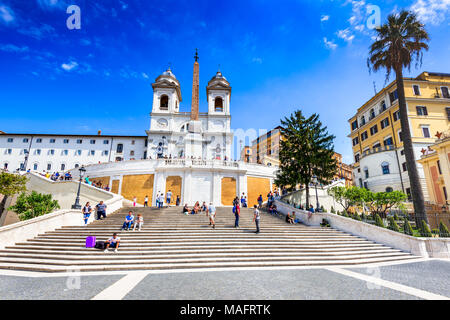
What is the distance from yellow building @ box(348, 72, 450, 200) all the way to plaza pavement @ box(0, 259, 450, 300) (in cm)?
2772

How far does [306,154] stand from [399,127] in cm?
2188

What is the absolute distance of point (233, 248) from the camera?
10.3 m

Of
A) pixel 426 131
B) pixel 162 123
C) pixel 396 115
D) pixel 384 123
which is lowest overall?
pixel 426 131

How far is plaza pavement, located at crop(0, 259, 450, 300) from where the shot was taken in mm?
5168

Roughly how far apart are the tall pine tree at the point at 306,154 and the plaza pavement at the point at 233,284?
39.3 feet

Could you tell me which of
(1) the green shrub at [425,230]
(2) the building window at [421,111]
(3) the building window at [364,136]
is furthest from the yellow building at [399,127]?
(1) the green shrub at [425,230]

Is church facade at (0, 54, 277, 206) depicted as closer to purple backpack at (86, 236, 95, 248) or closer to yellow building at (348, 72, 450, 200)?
yellow building at (348, 72, 450, 200)

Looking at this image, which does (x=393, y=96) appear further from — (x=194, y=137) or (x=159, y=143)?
(x=159, y=143)

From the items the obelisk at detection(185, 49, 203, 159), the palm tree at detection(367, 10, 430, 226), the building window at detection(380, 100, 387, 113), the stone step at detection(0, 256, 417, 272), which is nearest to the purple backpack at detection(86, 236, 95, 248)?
the stone step at detection(0, 256, 417, 272)

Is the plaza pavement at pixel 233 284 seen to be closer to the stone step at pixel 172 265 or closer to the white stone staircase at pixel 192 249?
the stone step at pixel 172 265

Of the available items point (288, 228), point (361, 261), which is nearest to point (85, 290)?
point (361, 261)

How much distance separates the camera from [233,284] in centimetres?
614

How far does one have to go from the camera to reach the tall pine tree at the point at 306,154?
19.7 metres

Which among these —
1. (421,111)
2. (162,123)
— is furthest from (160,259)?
(162,123)
